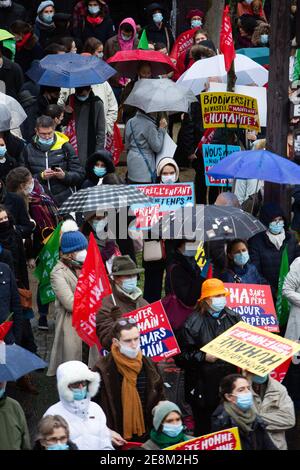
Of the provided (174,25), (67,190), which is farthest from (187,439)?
(174,25)

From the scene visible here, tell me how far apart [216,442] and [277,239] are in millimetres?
4046

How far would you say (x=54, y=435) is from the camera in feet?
33.0

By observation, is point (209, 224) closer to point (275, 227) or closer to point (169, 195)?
point (275, 227)

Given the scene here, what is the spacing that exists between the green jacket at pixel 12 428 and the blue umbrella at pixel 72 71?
21.1 ft

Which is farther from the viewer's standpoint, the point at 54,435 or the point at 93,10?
the point at 93,10

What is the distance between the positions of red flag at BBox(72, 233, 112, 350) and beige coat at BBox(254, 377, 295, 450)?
5.09 ft

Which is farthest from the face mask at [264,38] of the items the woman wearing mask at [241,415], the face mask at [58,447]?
the face mask at [58,447]

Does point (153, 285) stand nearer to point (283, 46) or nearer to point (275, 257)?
point (275, 257)

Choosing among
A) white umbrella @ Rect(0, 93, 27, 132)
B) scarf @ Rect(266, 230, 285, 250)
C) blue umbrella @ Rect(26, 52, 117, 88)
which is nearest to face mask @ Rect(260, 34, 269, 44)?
blue umbrella @ Rect(26, 52, 117, 88)

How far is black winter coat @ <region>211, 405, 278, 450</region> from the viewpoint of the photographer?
1088 cm

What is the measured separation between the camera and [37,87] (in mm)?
18172

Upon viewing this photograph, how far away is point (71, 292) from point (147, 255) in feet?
5.83

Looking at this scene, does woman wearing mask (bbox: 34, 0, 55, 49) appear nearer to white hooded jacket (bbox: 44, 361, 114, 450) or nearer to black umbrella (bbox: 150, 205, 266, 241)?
black umbrella (bbox: 150, 205, 266, 241)

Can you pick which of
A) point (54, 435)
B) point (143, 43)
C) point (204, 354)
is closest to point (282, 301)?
point (204, 354)
